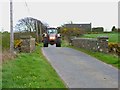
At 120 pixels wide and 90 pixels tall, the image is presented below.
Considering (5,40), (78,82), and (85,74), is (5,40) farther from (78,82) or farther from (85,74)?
(78,82)

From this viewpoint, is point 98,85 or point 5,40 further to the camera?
point 5,40

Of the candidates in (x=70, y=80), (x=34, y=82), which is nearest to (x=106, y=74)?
(x=70, y=80)

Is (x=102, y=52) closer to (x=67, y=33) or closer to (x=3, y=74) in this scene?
(x=3, y=74)

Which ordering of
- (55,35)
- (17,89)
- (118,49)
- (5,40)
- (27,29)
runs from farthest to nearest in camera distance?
(27,29) → (55,35) → (5,40) → (118,49) → (17,89)

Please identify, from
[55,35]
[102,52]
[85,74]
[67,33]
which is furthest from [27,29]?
[85,74]

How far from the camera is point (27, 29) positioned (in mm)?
75062

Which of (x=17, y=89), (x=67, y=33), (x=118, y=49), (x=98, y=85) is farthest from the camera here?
(x=67, y=33)

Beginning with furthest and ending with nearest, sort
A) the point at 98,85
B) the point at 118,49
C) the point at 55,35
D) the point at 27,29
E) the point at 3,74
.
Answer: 1. the point at 27,29
2. the point at 55,35
3. the point at 118,49
4. the point at 3,74
5. the point at 98,85

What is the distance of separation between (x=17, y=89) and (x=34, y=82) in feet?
4.76

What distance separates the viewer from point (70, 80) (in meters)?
12.7

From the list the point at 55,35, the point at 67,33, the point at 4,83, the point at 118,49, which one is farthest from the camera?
the point at 67,33

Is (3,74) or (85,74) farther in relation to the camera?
(85,74)

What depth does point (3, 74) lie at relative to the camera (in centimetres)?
1227

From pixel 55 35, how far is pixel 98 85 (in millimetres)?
24071
